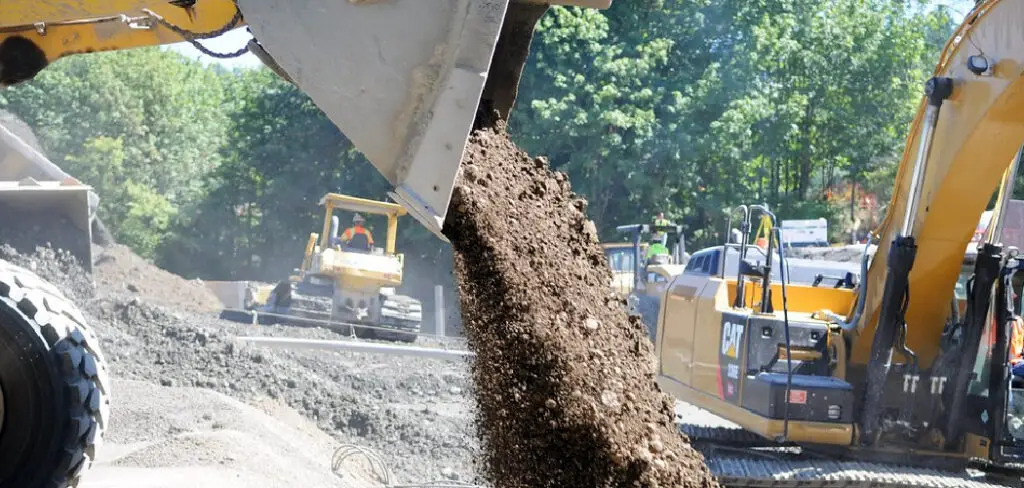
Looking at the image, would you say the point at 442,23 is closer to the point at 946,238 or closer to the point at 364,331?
the point at 946,238

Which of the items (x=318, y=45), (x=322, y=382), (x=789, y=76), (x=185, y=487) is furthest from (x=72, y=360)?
(x=789, y=76)

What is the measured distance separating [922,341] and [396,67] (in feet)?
15.9

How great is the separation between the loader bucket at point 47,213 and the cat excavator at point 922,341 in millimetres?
7890

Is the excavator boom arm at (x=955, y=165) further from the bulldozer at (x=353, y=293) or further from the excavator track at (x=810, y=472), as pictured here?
the bulldozer at (x=353, y=293)

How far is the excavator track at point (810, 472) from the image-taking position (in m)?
6.85

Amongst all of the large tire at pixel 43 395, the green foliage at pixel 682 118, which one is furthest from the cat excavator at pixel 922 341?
the green foliage at pixel 682 118

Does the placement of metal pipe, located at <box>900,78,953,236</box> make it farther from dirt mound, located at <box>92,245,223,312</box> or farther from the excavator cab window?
dirt mound, located at <box>92,245,223,312</box>

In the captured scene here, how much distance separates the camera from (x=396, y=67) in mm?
3564

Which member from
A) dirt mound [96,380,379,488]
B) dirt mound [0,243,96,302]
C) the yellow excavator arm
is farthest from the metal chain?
dirt mound [0,243,96,302]

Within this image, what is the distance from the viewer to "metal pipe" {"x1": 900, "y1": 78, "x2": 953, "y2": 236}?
6.84 m

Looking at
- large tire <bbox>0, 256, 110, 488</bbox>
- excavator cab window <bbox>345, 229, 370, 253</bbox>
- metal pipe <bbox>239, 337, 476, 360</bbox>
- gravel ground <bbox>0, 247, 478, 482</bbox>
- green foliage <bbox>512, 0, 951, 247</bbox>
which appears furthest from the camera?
green foliage <bbox>512, 0, 951, 247</bbox>

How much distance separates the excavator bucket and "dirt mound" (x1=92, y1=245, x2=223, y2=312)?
20.3 m

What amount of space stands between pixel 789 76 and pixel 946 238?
22203mm

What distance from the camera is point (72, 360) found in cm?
486
